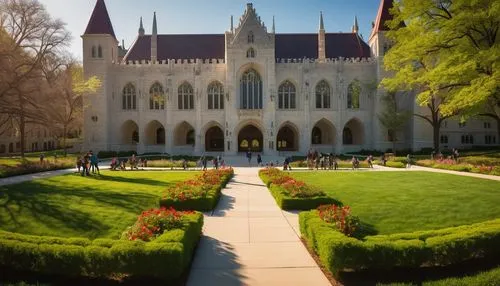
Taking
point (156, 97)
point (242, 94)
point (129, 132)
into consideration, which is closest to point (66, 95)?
point (156, 97)

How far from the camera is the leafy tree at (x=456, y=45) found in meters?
16.3

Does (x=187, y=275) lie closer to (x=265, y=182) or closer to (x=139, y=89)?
(x=265, y=182)

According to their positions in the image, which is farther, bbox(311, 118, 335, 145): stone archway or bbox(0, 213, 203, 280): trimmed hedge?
bbox(311, 118, 335, 145): stone archway

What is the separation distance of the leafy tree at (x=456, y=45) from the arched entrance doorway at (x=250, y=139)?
1515 inches

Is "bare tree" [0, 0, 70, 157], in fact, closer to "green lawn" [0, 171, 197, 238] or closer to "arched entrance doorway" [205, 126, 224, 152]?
"green lawn" [0, 171, 197, 238]

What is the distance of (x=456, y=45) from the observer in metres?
18.9

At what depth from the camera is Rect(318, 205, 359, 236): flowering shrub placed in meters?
10.0

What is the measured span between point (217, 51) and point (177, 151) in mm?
15746

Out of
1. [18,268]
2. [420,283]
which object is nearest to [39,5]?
[18,268]

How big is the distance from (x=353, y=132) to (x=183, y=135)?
25344mm

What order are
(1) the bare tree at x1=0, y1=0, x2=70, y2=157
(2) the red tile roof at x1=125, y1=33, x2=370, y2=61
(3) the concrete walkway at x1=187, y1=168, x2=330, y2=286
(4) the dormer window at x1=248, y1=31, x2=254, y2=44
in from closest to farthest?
1. (3) the concrete walkway at x1=187, y1=168, x2=330, y2=286
2. (1) the bare tree at x1=0, y1=0, x2=70, y2=157
3. (4) the dormer window at x1=248, y1=31, x2=254, y2=44
4. (2) the red tile roof at x1=125, y1=33, x2=370, y2=61

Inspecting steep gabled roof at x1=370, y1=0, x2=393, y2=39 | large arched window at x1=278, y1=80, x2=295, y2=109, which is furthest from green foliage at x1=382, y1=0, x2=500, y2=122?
steep gabled roof at x1=370, y1=0, x2=393, y2=39

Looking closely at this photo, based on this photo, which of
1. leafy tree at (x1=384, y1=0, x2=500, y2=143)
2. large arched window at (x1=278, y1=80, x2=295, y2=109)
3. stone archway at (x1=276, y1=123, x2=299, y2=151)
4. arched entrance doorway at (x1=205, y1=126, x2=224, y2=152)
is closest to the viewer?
leafy tree at (x1=384, y1=0, x2=500, y2=143)

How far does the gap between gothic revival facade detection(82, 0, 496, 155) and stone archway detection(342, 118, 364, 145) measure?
2.48ft
